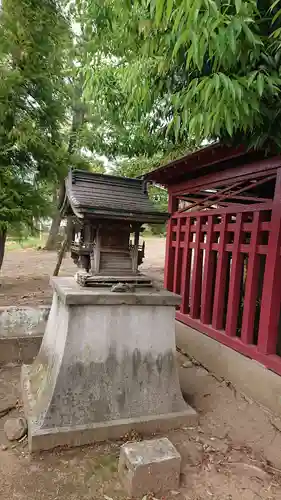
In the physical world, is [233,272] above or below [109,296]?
above

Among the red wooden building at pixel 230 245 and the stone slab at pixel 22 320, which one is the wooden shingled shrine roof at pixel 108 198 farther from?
the stone slab at pixel 22 320

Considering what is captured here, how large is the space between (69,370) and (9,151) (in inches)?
229

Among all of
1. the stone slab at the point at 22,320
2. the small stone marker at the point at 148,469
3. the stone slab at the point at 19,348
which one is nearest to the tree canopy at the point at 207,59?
the small stone marker at the point at 148,469

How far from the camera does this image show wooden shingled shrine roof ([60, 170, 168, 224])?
3.27 metres

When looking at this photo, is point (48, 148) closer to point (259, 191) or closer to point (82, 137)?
point (82, 137)

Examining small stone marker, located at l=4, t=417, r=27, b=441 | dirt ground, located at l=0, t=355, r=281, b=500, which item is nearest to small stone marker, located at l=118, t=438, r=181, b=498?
dirt ground, located at l=0, t=355, r=281, b=500

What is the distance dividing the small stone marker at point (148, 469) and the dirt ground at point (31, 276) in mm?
2589

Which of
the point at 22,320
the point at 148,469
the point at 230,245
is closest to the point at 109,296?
the point at 148,469

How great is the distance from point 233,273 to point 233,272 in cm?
1

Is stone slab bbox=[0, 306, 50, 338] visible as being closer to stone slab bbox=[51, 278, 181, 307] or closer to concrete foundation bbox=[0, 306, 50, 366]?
concrete foundation bbox=[0, 306, 50, 366]

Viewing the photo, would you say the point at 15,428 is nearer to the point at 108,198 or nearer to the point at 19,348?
the point at 19,348

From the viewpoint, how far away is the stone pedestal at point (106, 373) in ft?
10.5

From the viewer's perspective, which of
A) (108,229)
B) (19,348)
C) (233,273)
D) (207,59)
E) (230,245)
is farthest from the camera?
(19,348)

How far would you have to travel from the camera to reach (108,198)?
11.9ft
